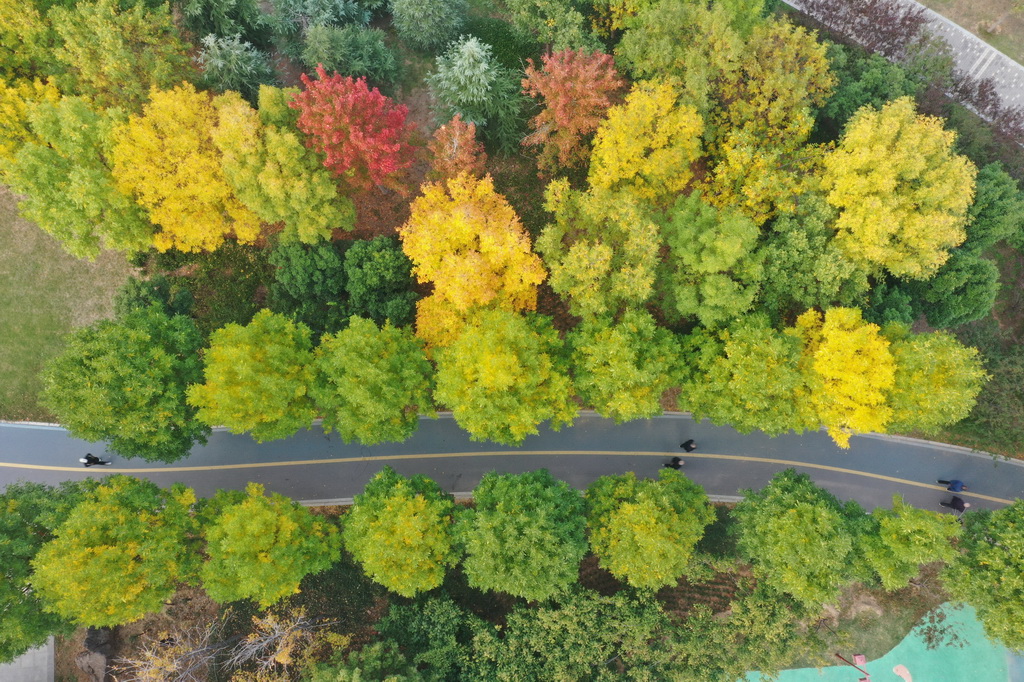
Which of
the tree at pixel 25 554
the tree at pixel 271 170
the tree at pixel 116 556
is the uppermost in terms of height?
the tree at pixel 271 170

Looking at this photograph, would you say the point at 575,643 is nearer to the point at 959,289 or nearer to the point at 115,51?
the point at 959,289

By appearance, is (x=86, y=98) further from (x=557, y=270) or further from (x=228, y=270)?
(x=557, y=270)

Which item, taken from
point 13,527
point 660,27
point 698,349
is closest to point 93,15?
point 13,527

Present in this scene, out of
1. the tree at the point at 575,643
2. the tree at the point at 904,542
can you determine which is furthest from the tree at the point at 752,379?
the tree at the point at 575,643

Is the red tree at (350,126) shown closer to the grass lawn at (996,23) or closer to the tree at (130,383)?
the tree at (130,383)

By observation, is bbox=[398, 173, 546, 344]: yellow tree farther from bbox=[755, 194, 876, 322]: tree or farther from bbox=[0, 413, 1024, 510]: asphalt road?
bbox=[755, 194, 876, 322]: tree
